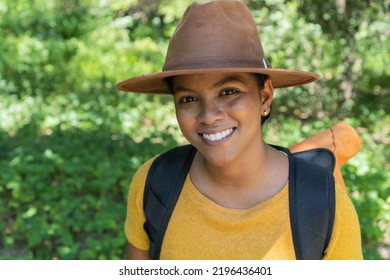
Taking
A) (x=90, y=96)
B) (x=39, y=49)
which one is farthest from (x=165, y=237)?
(x=39, y=49)

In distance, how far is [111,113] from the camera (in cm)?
726

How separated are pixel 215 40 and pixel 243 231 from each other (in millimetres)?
570

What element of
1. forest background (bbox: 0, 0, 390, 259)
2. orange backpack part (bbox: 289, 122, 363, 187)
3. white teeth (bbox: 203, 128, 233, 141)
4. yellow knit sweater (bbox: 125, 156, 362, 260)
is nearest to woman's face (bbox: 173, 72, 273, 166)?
white teeth (bbox: 203, 128, 233, 141)

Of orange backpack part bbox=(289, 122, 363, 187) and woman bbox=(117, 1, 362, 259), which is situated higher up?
woman bbox=(117, 1, 362, 259)

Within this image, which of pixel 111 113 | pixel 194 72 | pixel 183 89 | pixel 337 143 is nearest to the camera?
pixel 194 72

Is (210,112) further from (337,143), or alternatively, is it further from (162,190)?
(337,143)

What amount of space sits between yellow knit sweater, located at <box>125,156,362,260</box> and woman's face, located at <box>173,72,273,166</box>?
0.17 metres

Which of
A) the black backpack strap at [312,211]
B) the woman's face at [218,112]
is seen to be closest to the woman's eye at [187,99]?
the woman's face at [218,112]

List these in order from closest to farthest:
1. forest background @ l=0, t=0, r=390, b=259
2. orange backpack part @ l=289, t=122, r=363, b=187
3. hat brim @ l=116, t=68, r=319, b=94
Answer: hat brim @ l=116, t=68, r=319, b=94 < orange backpack part @ l=289, t=122, r=363, b=187 < forest background @ l=0, t=0, r=390, b=259

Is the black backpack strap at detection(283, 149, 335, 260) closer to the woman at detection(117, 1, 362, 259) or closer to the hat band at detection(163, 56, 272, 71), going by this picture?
the woman at detection(117, 1, 362, 259)

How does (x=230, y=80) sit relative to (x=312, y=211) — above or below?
above

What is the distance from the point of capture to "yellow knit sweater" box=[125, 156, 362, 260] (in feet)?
5.70

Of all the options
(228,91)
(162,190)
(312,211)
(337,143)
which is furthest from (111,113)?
(312,211)

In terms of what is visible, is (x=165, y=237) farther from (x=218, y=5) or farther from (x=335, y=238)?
(x=218, y=5)
